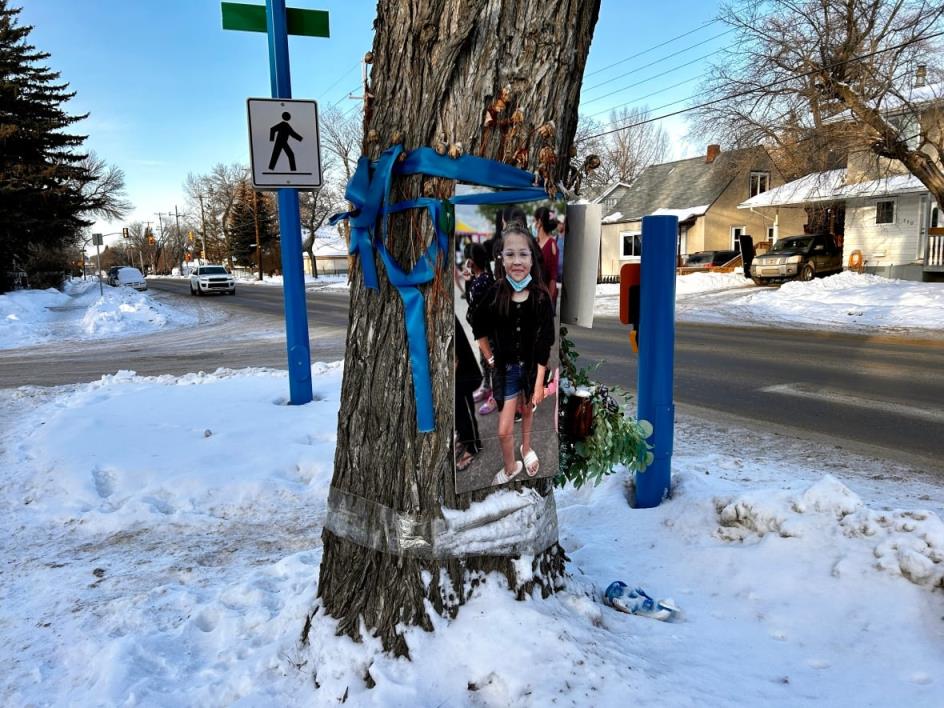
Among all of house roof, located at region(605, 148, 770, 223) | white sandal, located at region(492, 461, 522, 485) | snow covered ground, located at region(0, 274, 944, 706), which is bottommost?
snow covered ground, located at region(0, 274, 944, 706)

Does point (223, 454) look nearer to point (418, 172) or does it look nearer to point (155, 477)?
point (155, 477)

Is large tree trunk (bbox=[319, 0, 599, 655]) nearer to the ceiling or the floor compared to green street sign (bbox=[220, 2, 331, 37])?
nearer to the floor

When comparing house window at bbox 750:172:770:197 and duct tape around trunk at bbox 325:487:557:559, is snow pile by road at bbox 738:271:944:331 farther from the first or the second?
house window at bbox 750:172:770:197

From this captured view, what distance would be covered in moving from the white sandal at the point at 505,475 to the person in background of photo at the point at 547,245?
592 mm

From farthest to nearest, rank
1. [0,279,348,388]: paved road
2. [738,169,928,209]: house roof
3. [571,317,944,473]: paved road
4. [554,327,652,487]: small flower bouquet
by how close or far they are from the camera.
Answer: [738,169,928,209]: house roof
[0,279,348,388]: paved road
[571,317,944,473]: paved road
[554,327,652,487]: small flower bouquet

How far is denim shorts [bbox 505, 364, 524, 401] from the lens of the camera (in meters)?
2.29

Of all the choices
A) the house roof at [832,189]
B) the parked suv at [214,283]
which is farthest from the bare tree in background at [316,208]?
the house roof at [832,189]

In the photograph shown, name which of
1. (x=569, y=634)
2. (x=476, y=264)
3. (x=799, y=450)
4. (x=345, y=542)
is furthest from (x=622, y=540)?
(x=799, y=450)

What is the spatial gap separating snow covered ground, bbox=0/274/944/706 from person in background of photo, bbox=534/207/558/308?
42.4 inches

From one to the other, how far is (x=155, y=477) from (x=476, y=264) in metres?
3.62

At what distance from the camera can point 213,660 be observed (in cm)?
246

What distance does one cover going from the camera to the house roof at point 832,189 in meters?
23.2

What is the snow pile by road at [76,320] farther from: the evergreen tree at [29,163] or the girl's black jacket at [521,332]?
the girl's black jacket at [521,332]

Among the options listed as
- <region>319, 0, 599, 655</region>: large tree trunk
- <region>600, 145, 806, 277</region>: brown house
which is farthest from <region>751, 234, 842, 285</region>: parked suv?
<region>319, 0, 599, 655</region>: large tree trunk
